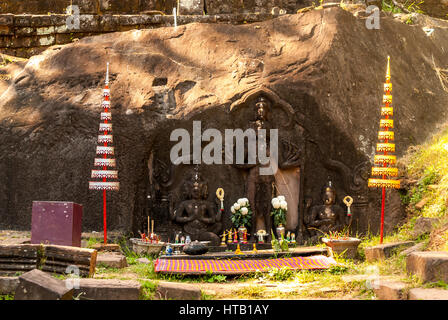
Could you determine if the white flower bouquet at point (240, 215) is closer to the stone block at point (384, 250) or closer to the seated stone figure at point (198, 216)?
the seated stone figure at point (198, 216)

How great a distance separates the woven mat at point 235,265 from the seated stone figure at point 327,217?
1158 mm

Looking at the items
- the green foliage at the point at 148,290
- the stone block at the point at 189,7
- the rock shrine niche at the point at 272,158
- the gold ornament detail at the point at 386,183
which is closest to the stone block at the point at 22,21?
the stone block at the point at 189,7

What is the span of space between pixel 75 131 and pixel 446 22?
7635mm

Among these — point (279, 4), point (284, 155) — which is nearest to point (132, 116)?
point (284, 155)

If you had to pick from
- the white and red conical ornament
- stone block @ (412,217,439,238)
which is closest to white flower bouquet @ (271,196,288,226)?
stone block @ (412,217,439,238)

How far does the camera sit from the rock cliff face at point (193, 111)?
9.81 meters

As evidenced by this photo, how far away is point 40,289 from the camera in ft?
17.5

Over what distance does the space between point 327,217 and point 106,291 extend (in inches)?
178

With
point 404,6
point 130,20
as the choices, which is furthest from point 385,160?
point 130,20

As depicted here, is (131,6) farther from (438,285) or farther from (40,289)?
(438,285)

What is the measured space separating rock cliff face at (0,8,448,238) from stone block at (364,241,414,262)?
1374 mm

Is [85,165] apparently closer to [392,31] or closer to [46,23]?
[46,23]

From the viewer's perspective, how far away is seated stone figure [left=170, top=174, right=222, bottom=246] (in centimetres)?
960

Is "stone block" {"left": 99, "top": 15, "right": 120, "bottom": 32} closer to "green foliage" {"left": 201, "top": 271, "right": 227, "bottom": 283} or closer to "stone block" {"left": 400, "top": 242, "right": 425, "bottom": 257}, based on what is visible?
"green foliage" {"left": 201, "top": 271, "right": 227, "bottom": 283}
